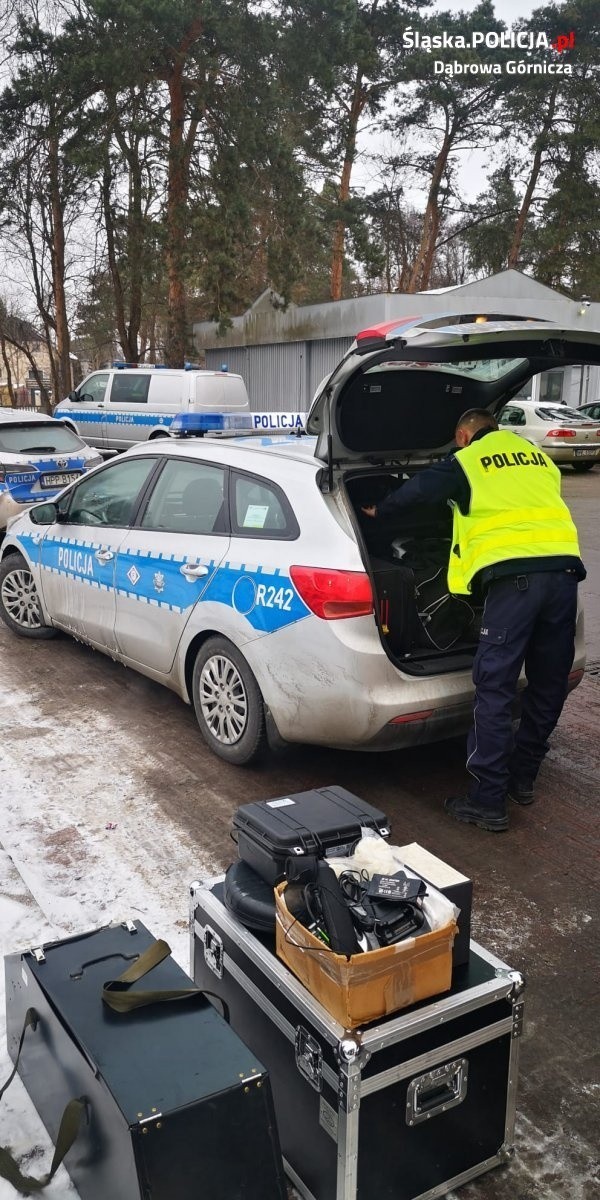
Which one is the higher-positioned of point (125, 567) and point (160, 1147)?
point (125, 567)

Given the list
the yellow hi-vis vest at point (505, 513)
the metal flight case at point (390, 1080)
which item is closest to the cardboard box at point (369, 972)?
the metal flight case at point (390, 1080)

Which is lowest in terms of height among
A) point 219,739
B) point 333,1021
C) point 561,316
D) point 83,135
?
point 219,739

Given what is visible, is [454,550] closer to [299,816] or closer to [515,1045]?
[299,816]

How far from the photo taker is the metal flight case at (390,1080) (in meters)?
2.11

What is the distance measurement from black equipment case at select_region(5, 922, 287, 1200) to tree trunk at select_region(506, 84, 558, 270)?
3090 centimetres

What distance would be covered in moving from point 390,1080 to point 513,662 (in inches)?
84.5

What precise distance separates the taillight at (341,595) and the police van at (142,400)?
12426 mm

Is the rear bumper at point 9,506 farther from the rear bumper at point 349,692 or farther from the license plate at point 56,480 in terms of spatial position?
the rear bumper at point 349,692

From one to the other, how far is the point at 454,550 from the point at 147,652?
1.93 meters

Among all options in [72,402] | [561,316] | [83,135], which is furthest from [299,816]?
[561,316]

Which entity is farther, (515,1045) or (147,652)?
(147,652)

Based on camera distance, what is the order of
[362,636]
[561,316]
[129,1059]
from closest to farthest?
1. [129,1059]
2. [362,636]
3. [561,316]

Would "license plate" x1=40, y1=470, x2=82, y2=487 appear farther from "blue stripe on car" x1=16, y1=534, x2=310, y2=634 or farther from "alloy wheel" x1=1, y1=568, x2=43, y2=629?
"blue stripe on car" x1=16, y1=534, x2=310, y2=634

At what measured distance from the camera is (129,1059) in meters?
2.11
